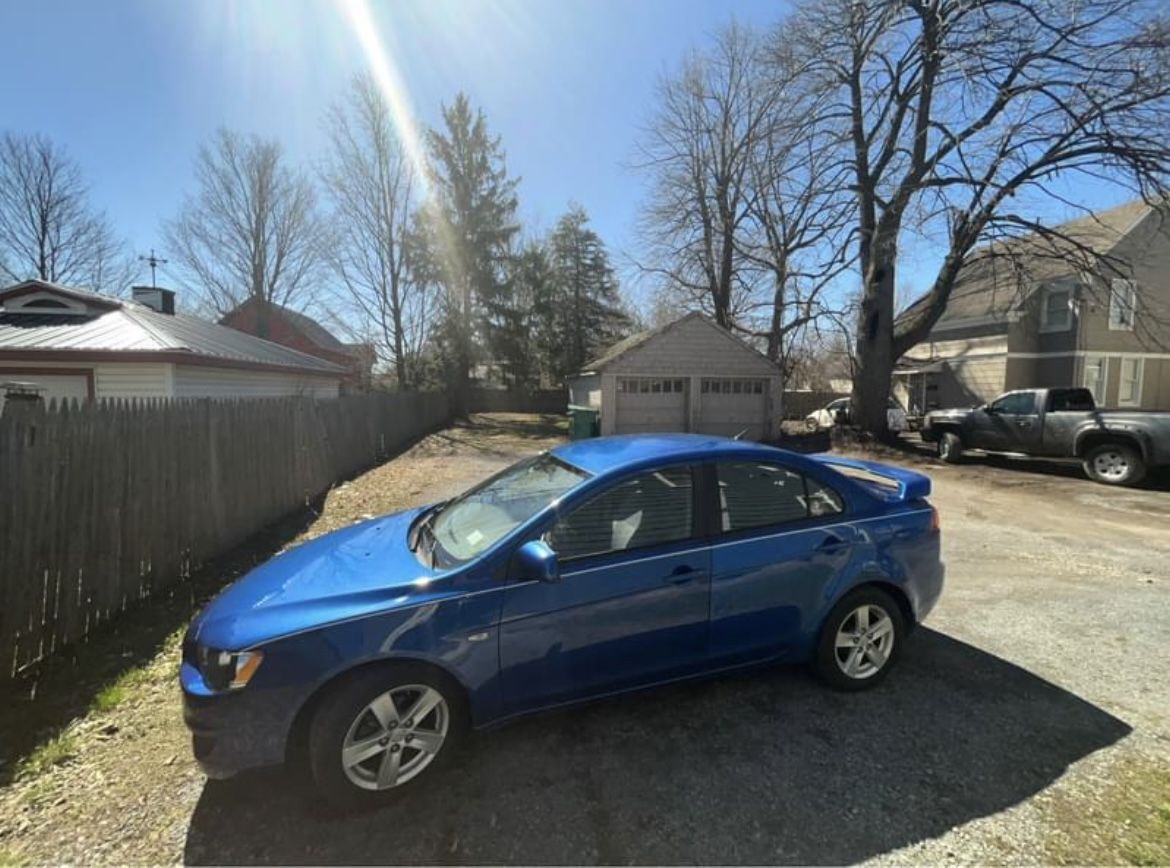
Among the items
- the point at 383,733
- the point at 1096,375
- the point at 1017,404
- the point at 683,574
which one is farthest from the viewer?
the point at 1096,375

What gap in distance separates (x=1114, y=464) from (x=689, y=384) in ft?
38.6

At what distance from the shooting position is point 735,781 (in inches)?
102

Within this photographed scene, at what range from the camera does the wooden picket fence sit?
3.61 metres

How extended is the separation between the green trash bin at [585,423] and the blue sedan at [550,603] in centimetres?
1554

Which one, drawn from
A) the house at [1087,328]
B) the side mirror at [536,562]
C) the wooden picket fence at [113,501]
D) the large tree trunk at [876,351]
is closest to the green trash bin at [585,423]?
the large tree trunk at [876,351]

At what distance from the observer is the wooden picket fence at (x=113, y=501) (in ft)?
11.8

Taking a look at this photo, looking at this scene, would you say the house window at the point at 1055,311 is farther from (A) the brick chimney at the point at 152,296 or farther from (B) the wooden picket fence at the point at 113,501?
(A) the brick chimney at the point at 152,296

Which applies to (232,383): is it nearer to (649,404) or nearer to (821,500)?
(821,500)

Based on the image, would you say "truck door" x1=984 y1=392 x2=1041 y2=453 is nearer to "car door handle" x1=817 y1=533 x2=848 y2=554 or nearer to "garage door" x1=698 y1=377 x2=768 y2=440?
"garage door" x1=698 y1=377 x2=768 y2=440

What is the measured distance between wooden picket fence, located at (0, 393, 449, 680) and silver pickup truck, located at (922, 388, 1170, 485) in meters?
14.1

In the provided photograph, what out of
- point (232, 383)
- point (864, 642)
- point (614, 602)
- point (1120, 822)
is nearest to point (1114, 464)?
point (864, 642)

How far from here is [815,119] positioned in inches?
621

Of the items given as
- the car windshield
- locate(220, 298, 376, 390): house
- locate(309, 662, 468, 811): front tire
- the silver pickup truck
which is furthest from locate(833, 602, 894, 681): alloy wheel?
locate(220, 298, 376, 390): house

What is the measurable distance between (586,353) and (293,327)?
57.1 feet
